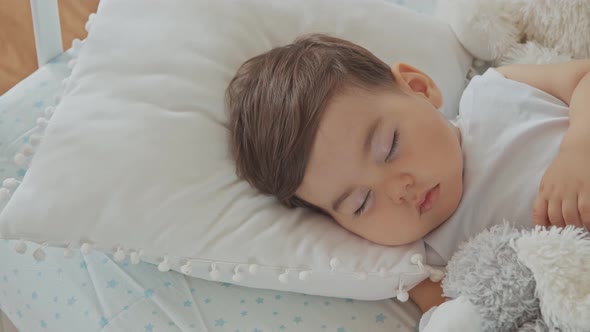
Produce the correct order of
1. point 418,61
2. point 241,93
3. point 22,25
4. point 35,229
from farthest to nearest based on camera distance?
point 22,25 → point 418,61 → point 241,93 → point 35,229

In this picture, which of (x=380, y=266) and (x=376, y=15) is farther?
(x=376, y=15)

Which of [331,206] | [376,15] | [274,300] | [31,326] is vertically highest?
[376,15]

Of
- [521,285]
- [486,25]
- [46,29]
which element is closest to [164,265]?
[521,285]

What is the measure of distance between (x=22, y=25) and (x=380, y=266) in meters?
1.42

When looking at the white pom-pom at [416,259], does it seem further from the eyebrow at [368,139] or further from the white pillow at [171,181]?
the eyebrow at [368,139]

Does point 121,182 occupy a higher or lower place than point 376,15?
lower

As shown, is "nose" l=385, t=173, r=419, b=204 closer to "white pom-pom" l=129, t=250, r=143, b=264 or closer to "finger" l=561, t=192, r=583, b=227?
"finger" l=561, t=192, r=583, b=227

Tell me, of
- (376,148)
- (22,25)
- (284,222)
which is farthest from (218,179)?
(22,25)

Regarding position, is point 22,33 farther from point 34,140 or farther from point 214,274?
point 214,274

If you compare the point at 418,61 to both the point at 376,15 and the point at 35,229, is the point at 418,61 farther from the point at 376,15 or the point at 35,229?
the point at 35,229

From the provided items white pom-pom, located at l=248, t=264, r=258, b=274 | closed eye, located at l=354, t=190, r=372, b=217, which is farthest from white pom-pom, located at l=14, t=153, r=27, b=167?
closed eye, located at l=354, t=190, r=372, b=217

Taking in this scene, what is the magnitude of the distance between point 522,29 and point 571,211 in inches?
19.1

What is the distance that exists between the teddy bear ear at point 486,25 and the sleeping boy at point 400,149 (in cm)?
19

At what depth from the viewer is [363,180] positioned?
2.99 ft
